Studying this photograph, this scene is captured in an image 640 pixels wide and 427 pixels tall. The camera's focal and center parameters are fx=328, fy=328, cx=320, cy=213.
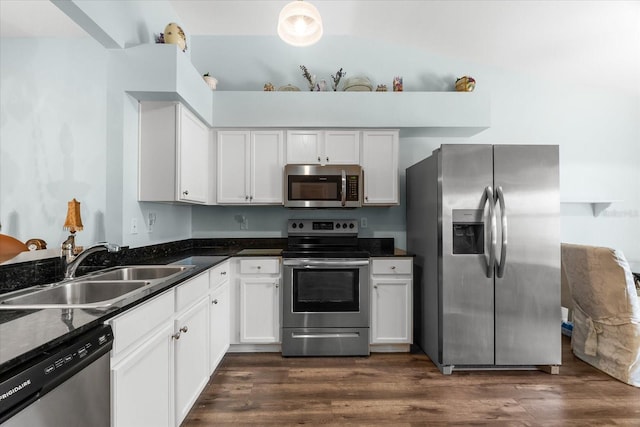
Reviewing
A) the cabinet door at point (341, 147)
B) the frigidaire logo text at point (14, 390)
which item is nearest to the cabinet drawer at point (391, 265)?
the cabinet door at point (341, 147)

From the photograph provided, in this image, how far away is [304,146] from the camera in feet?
10.8

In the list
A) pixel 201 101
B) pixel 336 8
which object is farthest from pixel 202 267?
pixel 336 8

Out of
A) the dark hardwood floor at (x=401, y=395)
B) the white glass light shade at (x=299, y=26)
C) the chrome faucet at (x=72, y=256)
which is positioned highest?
the white glass light shade at (x=299, y=26)

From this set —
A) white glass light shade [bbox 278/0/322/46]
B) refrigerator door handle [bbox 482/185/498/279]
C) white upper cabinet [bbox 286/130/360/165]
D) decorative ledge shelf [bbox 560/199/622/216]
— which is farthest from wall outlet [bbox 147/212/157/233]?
decorative ledge shelf [bbox 560/199/622/216]

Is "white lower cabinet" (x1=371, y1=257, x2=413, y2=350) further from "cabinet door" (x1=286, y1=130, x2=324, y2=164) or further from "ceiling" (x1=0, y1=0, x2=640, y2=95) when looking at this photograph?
"ceiling" (x1=0, y1=0, x2=640, y2=95)

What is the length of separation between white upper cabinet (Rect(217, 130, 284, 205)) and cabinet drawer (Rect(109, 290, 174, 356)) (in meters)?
1.73

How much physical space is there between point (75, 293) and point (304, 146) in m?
2.22

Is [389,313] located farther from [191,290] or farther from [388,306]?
[191,290]

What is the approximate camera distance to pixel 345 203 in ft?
10.4

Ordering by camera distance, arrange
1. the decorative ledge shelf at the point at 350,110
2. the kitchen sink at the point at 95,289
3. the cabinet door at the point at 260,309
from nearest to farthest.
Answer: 1. the kitchen sink at the point at 95,289
2. the cabinet door at the point at 260,309
3. the decorative ledge shelf at the point at 350,110

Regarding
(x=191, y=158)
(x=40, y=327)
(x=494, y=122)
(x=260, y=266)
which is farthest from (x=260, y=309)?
(x=494, y=122)

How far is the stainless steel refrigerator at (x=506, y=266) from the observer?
259 cm

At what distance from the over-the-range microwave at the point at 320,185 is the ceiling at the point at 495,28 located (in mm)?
1523

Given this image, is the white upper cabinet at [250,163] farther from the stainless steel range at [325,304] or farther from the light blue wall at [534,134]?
the stainless steel range at [325,304]
